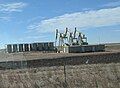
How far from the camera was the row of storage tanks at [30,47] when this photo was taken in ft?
363

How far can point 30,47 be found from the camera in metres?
116

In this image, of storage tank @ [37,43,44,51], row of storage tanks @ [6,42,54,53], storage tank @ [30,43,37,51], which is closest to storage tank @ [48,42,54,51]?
row of storage tanks @ [6,42,54,53]

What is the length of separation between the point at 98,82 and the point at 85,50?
71242 millimetres

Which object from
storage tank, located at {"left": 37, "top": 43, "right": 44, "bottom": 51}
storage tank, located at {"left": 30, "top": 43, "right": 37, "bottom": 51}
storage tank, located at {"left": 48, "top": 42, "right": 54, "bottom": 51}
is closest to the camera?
storage tank, located at {"left": 48, "top": 42, "right": 54, "bottom": 51}

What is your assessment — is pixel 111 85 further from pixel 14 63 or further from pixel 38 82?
pixel 14 63

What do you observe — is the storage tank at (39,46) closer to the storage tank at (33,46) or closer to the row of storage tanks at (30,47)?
the row of storage tanks at (30,47)

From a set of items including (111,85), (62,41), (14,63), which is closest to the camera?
(111,85)

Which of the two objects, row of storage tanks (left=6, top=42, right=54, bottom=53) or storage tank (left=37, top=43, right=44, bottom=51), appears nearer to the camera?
row of storage tanks (left=6, top=42, right=54, bottom=53)

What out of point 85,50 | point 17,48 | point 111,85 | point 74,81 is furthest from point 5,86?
point 17,48

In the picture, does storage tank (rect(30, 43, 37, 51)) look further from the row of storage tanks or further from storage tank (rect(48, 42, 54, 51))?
storage tank (rect(48, 42, 54, 51))

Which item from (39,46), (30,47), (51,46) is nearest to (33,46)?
(30,47)

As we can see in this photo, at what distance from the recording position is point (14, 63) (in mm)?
43062

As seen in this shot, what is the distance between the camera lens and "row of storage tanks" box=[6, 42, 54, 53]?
11059cm

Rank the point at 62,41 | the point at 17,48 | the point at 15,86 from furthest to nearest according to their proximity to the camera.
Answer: the point at 17,48
the point at 62,41
the point at 15,86
